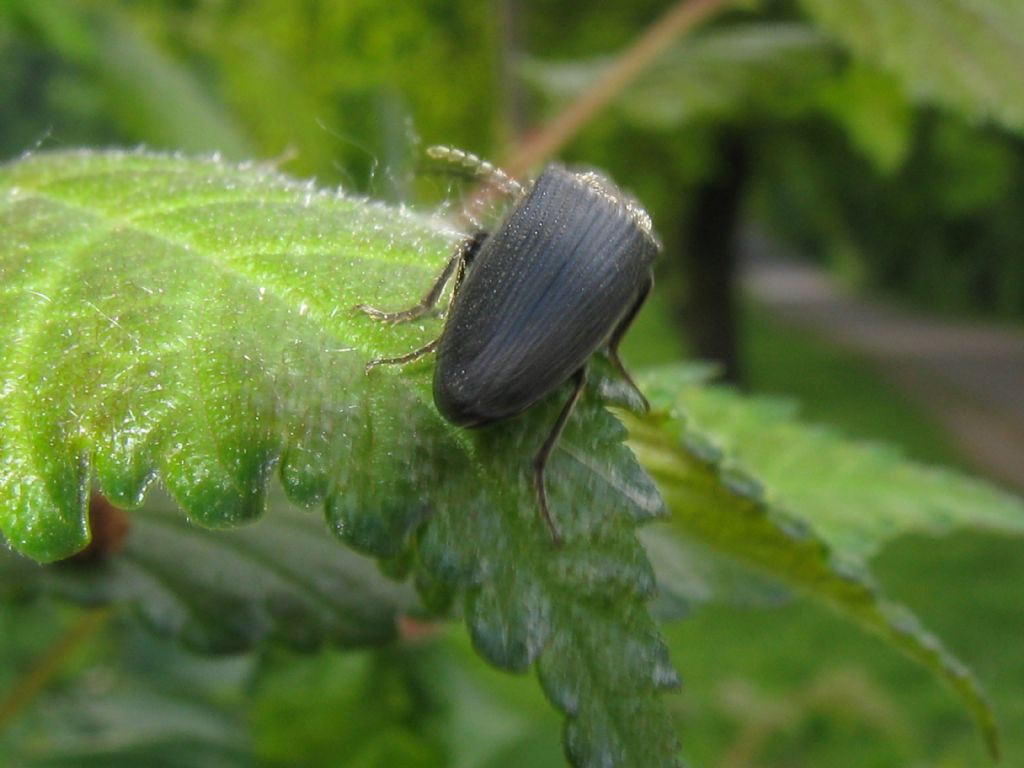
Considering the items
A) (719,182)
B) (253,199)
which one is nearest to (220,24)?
(253,199)

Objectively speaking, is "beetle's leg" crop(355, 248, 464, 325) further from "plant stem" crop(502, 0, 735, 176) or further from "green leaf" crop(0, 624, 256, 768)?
"plant stem" crop(502, 0, 735, 176)

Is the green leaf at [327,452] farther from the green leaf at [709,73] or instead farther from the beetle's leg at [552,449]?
the green leaf at [709,73]

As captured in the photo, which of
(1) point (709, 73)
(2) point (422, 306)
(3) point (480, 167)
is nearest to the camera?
(2) point (422, 306)

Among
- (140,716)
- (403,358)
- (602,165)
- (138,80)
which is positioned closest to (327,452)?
(403,358)

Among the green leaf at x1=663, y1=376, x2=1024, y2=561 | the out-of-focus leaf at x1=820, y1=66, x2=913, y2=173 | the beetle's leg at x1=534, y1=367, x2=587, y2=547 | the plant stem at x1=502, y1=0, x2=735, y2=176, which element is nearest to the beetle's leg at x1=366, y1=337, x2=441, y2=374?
the beetle's leg at x1=534, y1=367, x2=587, y2=547

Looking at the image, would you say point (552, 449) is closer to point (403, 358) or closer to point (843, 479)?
point (403, 358)
